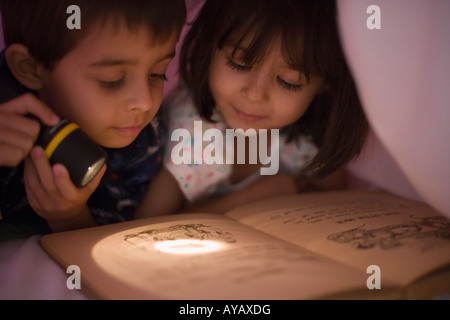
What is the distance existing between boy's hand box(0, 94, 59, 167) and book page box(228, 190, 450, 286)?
34cm

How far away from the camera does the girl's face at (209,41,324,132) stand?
2.67ft

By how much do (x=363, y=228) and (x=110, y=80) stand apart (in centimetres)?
43

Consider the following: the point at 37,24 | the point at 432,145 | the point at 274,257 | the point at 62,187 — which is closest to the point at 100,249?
the point at 62,187

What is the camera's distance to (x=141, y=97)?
2.27 ft

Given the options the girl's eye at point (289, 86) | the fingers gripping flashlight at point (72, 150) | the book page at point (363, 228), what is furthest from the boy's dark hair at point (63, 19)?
the book page at point (363, 228)

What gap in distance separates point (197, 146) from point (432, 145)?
0.48 meters

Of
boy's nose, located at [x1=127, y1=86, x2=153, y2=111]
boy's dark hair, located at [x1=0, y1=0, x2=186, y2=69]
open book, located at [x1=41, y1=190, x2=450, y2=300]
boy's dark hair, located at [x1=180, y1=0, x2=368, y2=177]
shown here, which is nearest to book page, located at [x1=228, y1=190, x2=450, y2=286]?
open book, located at [x1=41, y1=190, x2=450, y2=300]

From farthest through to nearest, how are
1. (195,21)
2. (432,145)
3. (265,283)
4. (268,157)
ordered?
1. (268,157)
2. (195,21)
3. (432,145)
4. (265,283)

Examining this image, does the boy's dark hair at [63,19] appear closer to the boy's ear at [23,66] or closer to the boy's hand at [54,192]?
the boy's ear at [23,66]

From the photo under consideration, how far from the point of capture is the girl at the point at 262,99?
0.80m

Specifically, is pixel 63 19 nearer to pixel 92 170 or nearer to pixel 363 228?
pixel 92 170

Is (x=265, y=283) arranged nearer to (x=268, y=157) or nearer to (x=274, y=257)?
(x=274, y=257)

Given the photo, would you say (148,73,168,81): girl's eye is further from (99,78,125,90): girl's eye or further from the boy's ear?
the boy's ear

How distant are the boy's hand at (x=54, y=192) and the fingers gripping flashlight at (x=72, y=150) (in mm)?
11
